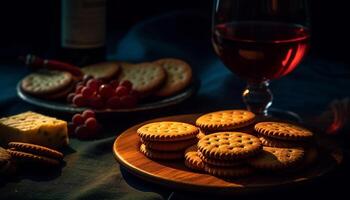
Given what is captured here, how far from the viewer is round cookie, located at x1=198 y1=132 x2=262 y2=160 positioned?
0.98m

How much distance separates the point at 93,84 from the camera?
1427mm

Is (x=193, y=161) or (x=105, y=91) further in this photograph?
(x=105, y=91)

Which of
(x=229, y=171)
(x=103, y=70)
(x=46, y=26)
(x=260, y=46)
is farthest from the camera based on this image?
(x=46, y=26)

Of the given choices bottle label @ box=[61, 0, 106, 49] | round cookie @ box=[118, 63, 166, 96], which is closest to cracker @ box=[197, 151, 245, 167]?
round cookie @ box=[118, 63, 166, 96]

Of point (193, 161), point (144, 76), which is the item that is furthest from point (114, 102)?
point (193, 161)

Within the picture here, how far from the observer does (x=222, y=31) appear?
1342 mm

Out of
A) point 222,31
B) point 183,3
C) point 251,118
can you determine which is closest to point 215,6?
point 222,31

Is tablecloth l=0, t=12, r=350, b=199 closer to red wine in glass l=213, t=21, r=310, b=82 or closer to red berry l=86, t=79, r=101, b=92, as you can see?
red berry l=86, t=79, r=101, b=92

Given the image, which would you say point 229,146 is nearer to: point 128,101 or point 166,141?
point 166,141

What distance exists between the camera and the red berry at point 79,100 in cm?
140

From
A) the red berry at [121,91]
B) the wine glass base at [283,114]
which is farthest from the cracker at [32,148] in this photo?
the wine glass base at [283,114]

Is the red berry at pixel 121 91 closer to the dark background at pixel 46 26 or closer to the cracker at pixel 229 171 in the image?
the cracker at pixel 229 171

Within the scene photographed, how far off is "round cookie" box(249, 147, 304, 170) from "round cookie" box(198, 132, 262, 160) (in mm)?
17

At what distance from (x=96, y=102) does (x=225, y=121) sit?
14.1 inches
